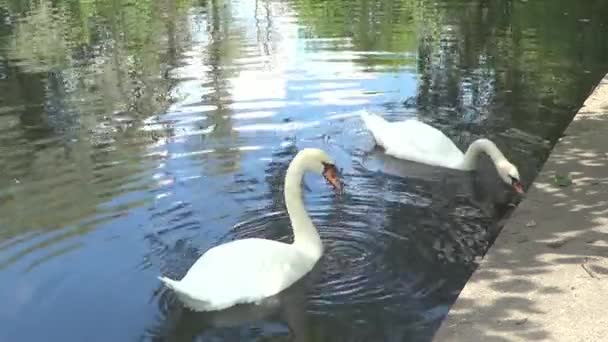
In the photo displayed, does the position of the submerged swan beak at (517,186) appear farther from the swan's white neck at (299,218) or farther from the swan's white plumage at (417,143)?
the swan's white neck at (299,218)

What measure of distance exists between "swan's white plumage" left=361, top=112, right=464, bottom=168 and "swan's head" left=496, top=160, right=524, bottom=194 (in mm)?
910

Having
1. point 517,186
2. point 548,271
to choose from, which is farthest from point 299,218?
point 517,186

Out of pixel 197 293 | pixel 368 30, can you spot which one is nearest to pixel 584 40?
pixel 368 30

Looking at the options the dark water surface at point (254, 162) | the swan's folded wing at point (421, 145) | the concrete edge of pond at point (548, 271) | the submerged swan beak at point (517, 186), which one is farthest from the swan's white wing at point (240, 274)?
the swan's folded wing at point (421, 145)

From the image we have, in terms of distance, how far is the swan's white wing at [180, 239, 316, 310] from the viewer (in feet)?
20.3

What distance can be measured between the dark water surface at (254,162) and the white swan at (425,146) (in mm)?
152

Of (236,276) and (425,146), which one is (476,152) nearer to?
(425,146)

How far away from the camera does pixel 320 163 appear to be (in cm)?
730

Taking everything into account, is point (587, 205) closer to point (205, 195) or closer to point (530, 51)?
point (205, 195)

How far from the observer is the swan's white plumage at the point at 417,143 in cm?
977

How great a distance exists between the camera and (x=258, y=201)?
28.1 ft

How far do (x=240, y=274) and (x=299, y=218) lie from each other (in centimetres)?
102

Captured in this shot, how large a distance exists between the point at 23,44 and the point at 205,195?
1274cm

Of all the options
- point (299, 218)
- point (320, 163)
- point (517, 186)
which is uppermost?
point (320, 163)
